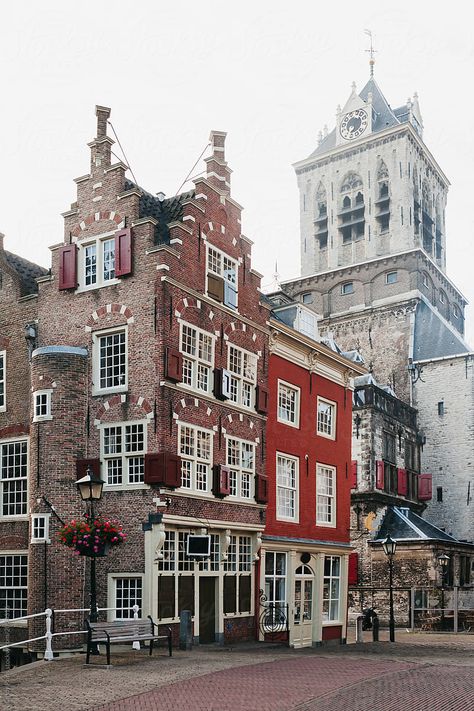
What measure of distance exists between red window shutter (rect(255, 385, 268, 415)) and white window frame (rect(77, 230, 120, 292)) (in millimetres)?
6153

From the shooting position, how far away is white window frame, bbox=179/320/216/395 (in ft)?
82.1

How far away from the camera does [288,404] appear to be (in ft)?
102

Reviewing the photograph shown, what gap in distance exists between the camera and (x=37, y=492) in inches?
963

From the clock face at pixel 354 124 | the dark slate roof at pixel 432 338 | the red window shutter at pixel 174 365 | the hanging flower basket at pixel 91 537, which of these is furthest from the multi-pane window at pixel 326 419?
the clock face at pixel 354 124

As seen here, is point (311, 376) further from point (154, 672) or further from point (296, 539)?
point (154, 672)

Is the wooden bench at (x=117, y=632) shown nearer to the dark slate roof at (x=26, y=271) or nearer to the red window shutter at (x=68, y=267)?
the red window shutter at (x=68, y=267)

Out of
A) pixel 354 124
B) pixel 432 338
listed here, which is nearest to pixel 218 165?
pixel 432 338

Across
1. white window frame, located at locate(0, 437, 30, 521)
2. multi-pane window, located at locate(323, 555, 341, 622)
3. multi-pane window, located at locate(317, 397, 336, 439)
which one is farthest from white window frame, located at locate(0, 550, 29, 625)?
multi-pane window, located at locate(317, 397, 336, 439)

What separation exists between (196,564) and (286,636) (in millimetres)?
5954

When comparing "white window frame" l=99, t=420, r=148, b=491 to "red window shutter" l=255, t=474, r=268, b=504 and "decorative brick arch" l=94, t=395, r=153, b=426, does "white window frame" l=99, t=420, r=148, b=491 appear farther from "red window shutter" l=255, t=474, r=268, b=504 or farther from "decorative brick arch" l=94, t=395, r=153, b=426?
"red window shutter" l=255, t=474, r=268, b=504

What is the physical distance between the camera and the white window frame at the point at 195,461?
2455cm

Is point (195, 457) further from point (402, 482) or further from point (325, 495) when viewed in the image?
point (402, 482)

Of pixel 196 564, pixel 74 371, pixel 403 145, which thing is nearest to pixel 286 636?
pixel 196 564

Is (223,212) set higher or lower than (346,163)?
lower
